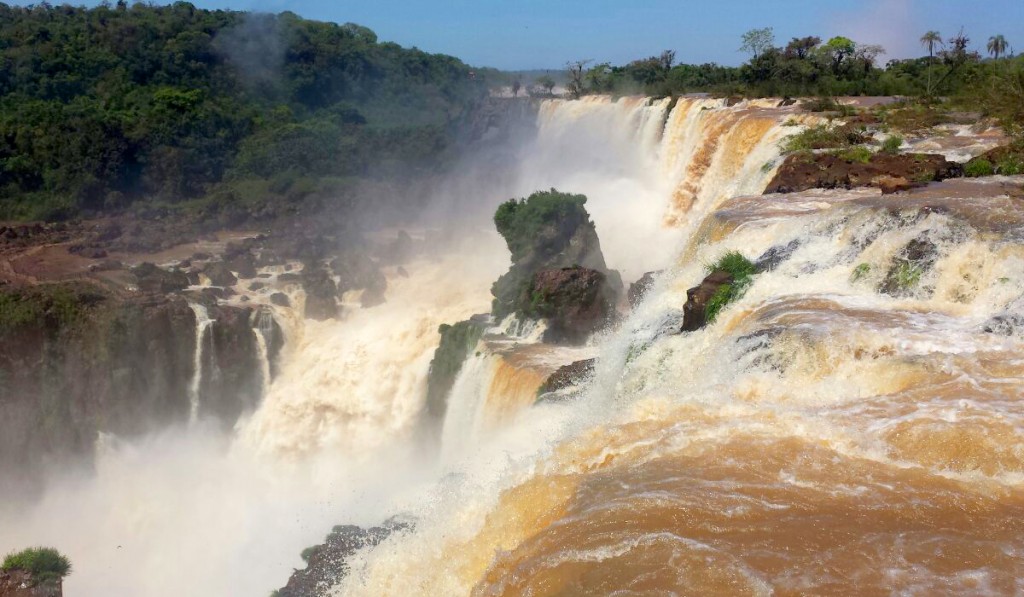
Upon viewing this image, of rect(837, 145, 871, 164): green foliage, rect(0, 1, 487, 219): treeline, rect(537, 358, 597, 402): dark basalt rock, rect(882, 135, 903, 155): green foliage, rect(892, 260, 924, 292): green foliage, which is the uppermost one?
rect(0, 1, 487, 219): treeline

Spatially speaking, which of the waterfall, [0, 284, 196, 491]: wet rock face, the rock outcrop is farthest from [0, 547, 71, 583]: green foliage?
[0, 284, 196, 491]: wet rock face

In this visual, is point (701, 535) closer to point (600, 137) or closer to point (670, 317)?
point (670, 317)

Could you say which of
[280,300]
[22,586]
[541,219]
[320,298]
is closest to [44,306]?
[280,300]

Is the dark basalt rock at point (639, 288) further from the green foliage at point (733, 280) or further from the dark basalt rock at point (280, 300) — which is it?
the dark basalt rock at point (280, 300)

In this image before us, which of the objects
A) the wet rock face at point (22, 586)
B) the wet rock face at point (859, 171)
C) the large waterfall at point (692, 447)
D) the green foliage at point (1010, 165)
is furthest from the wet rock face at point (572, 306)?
the wet rock face at point (22, 586)

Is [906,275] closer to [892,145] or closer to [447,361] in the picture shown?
[892,145]

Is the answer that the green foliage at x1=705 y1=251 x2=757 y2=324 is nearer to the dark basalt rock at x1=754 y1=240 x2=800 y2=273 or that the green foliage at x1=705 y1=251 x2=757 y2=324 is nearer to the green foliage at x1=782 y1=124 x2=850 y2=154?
the dark basalt rock at x1=754 y1=240 x2=800 y2=273

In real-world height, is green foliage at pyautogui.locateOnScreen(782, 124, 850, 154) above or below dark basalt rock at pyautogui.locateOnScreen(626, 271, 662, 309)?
above

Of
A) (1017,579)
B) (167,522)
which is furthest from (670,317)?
(167,522)
